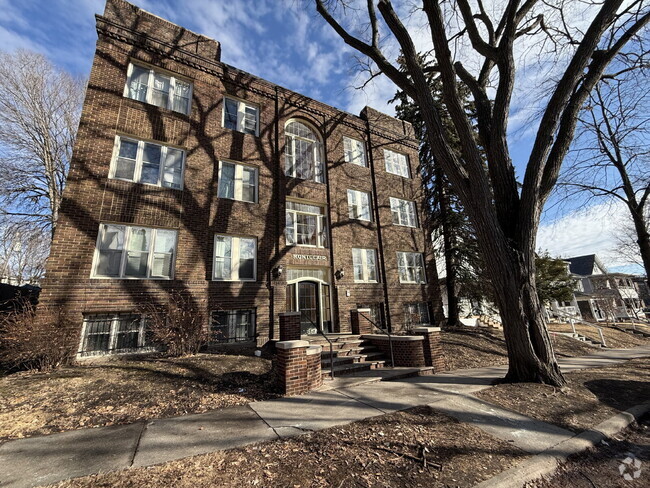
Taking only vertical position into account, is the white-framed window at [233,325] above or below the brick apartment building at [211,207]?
below

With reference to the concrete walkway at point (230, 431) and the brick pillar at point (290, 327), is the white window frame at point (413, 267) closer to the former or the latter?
the brick pillar at point (290, 327)

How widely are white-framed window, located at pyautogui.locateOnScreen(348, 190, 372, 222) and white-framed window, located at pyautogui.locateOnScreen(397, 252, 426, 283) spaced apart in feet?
9.46

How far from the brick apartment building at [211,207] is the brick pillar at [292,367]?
185 centimetres

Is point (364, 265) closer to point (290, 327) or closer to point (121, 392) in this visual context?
point (290, 327)

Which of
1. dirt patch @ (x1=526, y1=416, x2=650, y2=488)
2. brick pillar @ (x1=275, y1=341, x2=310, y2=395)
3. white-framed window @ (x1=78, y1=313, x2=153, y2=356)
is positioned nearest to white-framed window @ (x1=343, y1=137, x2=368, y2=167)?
brick pillar @ (x1=275, y1=341, x2=310, y2=395)

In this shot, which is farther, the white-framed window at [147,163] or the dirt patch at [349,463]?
the white-framed window at [147,163]

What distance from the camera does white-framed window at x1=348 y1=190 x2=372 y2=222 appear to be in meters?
14.8

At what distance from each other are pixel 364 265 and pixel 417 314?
3860mm

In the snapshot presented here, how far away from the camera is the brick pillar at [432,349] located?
26.2 ft

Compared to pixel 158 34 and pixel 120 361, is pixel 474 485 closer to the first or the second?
pixel 120 361

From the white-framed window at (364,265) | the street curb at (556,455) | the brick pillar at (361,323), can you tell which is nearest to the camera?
the street curb at (556,455)

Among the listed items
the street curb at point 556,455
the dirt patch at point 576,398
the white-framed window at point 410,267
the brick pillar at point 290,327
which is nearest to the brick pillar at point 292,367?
the brick pillar at point 290,327

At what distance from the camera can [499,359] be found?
10.1m

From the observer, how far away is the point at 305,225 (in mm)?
13141
